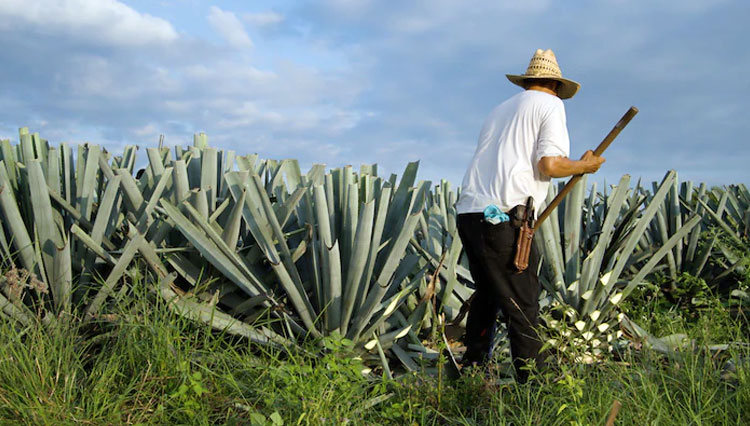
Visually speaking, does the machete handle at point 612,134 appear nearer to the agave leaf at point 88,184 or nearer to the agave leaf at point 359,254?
the agave leaf at point 359,254

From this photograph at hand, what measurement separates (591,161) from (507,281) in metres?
0.74

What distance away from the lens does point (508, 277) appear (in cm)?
346

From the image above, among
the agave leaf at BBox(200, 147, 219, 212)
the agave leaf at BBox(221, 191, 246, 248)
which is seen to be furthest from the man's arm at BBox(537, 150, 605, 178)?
the agave leaf at BBox(200, 147, 219, 212)

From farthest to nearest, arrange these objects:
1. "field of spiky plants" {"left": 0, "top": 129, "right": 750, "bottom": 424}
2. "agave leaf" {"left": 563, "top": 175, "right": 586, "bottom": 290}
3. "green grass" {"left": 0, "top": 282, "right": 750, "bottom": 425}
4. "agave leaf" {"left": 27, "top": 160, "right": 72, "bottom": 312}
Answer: "agave leaf" {"left": 563, "top": 175, "right": 586, "bottom": 290}, "agave leaf" {"left": 27, "top": 160, "right": 72, "bottom": 312}, "field of spiky plants" {"left": 0, "top": 129, "right": 750, "bottom": 424}, "green grass" {"left": 0, "top": 282, "right": 750, "bottom": 425}

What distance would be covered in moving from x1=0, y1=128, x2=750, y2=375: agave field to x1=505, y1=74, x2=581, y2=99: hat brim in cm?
56

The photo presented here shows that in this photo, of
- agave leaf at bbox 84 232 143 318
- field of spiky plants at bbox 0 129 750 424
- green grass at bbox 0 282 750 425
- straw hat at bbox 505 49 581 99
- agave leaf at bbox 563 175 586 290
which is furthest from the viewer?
agave leaf at bbox 563 175 586 290

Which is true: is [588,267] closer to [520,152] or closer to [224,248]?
[520,152]

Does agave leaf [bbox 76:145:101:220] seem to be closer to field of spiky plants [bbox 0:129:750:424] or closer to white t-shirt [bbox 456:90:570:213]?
field of spiky plants [bbox 0:129:750:424]

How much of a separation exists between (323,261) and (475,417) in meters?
1.04

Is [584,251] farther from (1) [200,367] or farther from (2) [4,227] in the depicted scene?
(2) [4,227]

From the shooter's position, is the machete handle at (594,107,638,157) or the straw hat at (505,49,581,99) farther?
the straw hat at (505,49,581,99)

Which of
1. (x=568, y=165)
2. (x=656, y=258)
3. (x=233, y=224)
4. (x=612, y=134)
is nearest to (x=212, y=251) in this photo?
(x=233, y=224)

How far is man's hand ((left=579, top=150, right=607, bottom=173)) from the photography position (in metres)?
3.41

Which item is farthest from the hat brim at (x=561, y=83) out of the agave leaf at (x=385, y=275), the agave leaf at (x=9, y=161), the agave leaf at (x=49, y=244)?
the agave leaf at (x=9, y=161)
